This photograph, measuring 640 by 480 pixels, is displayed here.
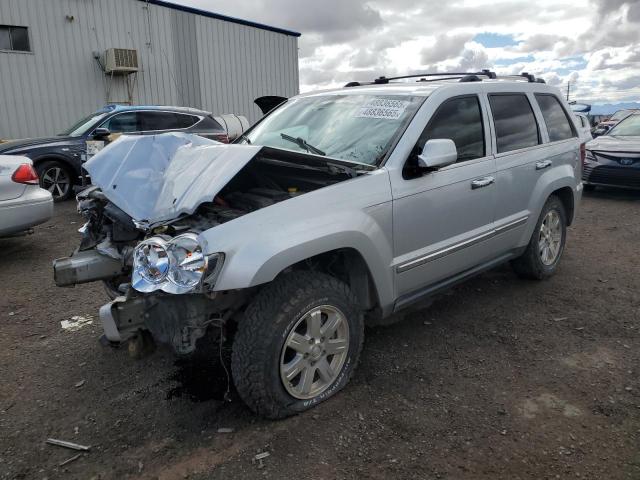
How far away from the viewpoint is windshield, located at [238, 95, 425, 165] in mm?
3340

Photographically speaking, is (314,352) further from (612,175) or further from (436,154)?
(612,175)

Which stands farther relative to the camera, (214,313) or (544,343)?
(544,343)

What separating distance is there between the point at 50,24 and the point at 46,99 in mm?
2060

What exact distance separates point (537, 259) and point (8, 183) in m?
5.45

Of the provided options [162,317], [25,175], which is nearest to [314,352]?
[162,317]

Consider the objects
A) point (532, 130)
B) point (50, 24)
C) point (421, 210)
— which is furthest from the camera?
point (50, 24)

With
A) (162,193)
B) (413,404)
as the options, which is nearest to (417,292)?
(413,404)

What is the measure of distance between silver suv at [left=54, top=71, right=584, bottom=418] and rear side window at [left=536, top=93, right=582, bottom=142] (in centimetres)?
48

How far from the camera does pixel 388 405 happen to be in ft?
9.61

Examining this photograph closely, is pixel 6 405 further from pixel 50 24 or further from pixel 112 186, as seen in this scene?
pixel 50 24

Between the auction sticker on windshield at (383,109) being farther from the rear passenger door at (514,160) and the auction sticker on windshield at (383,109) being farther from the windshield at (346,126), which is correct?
the rear passenger door at (514,160)

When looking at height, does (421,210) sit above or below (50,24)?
below

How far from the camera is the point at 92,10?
14.8 m

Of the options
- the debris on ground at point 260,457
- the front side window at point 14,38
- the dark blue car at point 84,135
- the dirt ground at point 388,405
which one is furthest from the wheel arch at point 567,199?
the front side window at point 14,38
